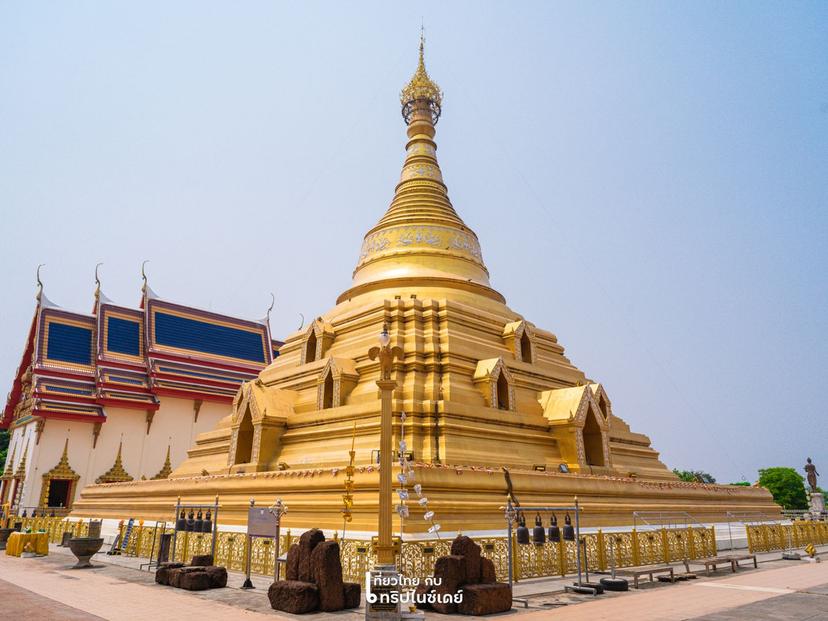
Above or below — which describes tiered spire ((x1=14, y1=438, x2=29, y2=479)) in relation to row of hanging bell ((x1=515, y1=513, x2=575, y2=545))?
above

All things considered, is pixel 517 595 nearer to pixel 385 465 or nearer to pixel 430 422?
pixel 385 465

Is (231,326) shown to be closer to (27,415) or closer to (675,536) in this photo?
(27,415)

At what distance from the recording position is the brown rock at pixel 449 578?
29.0ft

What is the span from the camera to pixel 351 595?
9023mm

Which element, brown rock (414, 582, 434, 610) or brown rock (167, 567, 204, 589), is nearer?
brown rock (414, 582, 434, 610)

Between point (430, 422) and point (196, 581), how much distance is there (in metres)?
6.93

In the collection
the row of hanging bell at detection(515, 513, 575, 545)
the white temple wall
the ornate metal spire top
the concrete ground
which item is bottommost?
the concrete ground

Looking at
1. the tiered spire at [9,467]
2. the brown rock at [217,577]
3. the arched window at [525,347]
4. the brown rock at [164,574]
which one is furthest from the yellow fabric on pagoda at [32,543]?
the tiered spire at [9,467]

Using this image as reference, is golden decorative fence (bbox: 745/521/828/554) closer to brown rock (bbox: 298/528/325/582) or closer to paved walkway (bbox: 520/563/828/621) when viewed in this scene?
paved walkway (bbox: 520/563/828/621)

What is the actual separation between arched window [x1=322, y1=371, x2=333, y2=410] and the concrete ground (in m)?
6.84

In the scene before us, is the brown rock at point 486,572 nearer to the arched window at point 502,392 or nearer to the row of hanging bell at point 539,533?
the row of hanging bell at point 539,533

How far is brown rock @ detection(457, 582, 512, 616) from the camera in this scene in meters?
8.50

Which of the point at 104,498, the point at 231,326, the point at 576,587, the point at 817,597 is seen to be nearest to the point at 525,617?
the point at 576,587

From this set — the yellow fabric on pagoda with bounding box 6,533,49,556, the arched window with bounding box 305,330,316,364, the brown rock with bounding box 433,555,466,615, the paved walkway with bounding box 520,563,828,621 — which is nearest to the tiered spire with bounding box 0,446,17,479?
the yellow fabric on pagoda with bounding box 6,533,49,556
